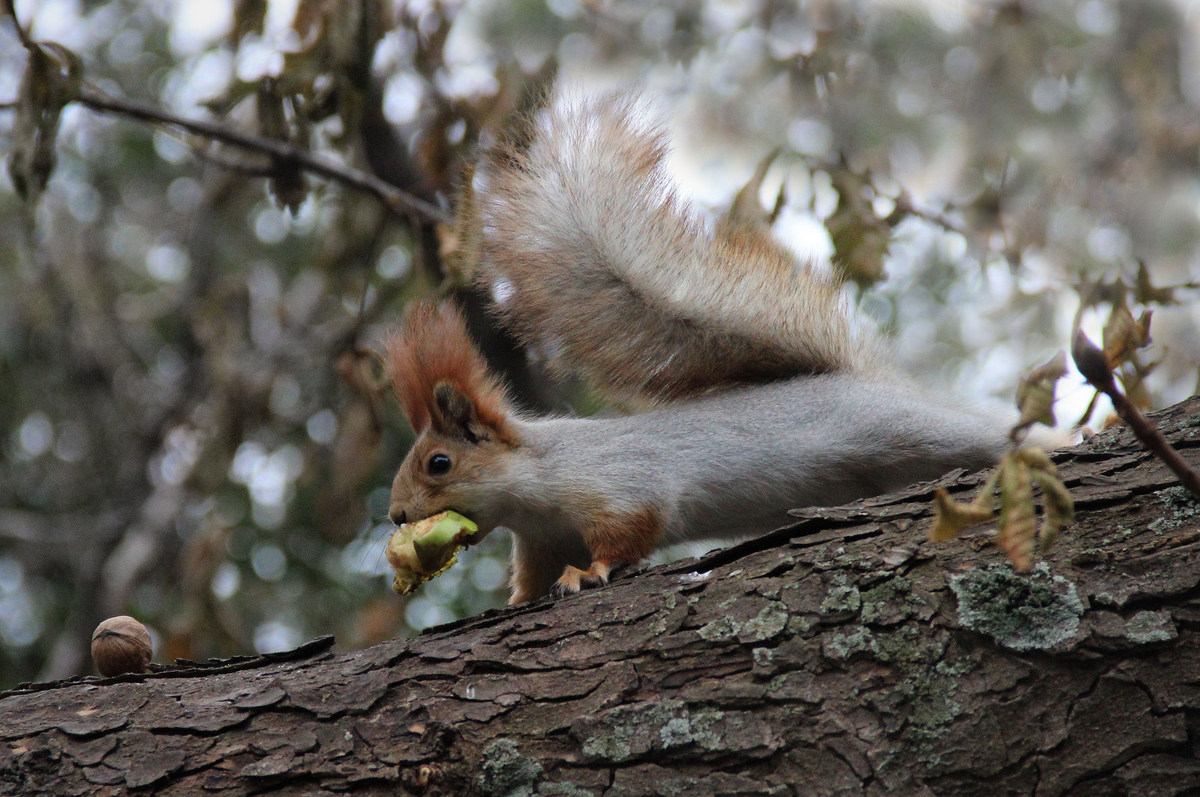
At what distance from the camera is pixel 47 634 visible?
571 cm

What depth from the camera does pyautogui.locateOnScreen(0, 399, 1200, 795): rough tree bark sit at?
1.32 m

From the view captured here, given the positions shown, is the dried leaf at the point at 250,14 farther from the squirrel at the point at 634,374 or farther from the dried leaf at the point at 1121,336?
the dried leaf at the point at 1121,336

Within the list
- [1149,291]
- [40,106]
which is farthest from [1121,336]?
[40,106]

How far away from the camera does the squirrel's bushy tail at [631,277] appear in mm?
2289

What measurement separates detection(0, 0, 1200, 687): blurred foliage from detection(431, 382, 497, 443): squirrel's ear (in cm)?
58

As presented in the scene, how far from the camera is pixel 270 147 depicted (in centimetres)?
286

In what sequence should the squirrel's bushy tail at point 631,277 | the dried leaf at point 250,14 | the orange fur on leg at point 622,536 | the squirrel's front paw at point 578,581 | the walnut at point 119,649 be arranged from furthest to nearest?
the dried leaf at point 250,14 → the squirrel's bushy tail at point 631,277 → the orange fur on leg at point 622,536 → the squirrel's front paw at point 578,581 → the walnut at point 119,649

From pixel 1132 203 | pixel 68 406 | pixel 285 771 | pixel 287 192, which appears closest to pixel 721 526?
pixel 285 771

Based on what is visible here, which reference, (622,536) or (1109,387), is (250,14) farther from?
(1109,387)

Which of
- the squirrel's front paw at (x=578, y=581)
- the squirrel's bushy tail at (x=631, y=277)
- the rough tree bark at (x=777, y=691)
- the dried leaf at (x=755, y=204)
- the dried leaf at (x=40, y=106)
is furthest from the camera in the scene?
the dried leaf at (x=755, y=204)

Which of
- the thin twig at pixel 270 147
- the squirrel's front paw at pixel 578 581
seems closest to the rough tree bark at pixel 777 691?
the squirrel's front paw at pixel 578 581

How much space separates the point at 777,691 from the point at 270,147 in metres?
2.16

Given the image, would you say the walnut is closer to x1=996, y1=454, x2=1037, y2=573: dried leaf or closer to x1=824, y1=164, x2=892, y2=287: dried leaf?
x1=996, y1=454, x2=1037, y2=573: dried leaf

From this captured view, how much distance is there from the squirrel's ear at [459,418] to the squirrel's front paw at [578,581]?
0.50 metres
